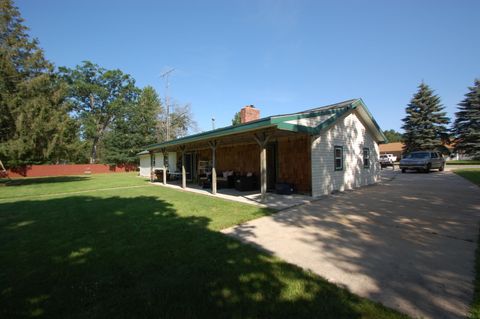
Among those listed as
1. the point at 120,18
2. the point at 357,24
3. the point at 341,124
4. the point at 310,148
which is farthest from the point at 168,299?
the point at 120,18

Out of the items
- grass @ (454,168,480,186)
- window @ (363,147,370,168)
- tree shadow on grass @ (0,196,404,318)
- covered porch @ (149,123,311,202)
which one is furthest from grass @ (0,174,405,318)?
grass @ (454,168,480,186)

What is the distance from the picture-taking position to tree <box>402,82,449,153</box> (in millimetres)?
29203

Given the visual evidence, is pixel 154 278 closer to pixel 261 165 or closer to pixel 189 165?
pixel 261 165

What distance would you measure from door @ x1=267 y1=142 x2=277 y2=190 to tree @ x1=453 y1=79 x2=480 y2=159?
30.1 metres

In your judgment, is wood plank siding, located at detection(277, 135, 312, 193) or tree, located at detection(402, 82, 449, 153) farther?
tree, located at detection(402, 82, 449, 153)

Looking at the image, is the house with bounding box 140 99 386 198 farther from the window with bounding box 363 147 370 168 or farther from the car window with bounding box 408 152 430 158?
the car window with bounding box 408 152 430 158

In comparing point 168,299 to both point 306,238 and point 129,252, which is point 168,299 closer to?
point 129,252

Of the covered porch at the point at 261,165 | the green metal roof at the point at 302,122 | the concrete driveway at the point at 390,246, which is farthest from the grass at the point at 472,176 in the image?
the covered porch at the point at 261,165

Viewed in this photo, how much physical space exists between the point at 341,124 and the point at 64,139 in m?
20.9

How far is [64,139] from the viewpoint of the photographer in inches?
736

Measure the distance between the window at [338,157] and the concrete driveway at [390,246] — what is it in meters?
3.21

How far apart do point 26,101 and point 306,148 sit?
20195 mm

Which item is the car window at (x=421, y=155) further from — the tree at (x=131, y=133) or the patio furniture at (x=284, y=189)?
the tree at (x=131, y=133)

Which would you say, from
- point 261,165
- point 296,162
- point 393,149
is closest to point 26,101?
point 261,165
